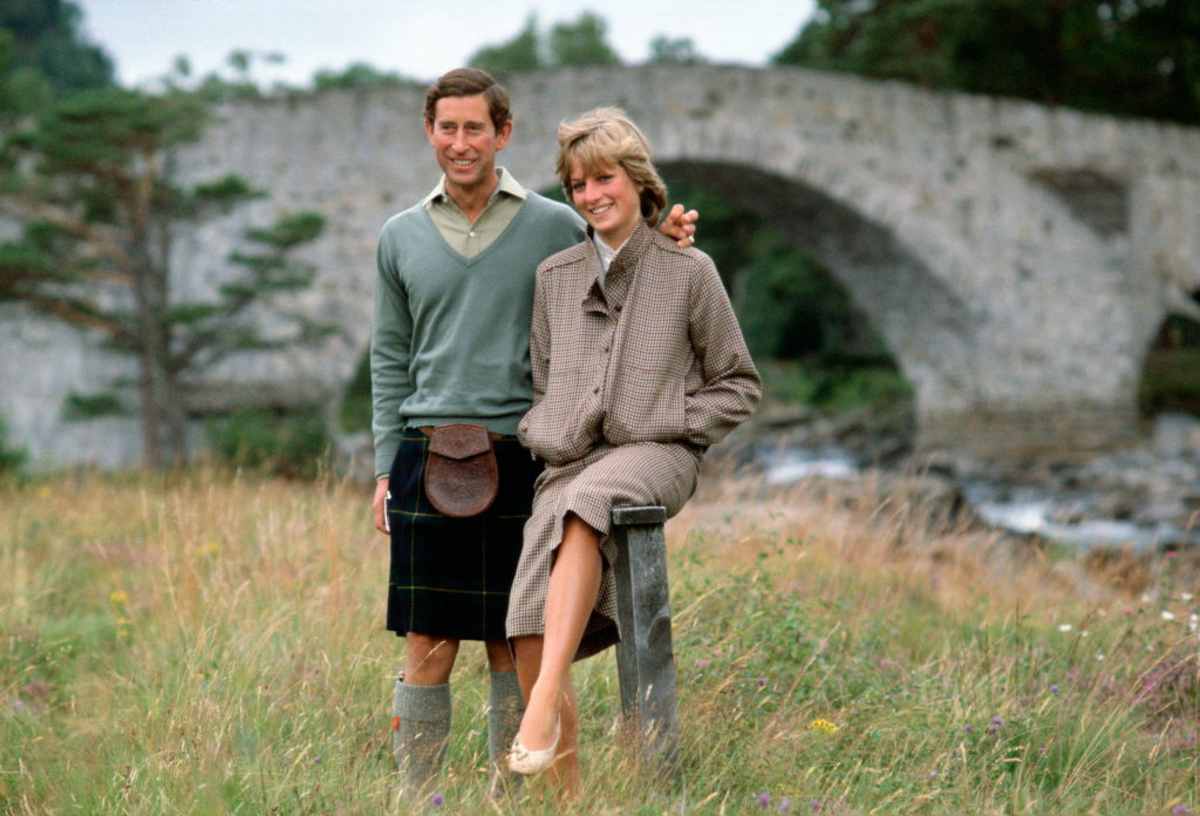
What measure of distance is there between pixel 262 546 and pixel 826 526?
2.40 m

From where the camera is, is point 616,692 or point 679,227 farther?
point 616,692

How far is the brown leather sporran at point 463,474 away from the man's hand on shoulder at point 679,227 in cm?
54

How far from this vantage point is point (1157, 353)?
17922 millimetres

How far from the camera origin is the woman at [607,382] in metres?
2.37

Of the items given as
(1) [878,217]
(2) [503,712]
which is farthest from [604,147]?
(1) [878,217]

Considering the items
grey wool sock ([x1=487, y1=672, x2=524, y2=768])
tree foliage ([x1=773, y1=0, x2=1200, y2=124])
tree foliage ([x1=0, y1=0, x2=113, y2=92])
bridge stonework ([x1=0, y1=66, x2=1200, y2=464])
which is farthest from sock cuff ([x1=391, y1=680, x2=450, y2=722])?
tree foliage ([x1=0, y1=0, x2=113, y2=92])

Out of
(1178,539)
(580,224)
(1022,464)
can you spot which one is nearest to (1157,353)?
(1022,464)

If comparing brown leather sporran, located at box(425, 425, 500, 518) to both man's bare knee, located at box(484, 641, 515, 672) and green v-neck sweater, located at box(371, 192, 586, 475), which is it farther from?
man's bare knee, located at box(484, 641, 515, 672)

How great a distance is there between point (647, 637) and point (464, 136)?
104cm

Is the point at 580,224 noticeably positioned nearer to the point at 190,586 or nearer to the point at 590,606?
the point at 590,606

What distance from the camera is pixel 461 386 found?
2.58 m

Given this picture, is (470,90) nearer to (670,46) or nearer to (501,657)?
(501,657)

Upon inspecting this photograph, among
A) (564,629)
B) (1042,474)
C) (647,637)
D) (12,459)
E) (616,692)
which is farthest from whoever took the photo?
(1042,474)

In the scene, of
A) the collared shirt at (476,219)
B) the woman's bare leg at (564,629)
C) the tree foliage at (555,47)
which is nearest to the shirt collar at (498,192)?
the collared shirt at (476,219)
